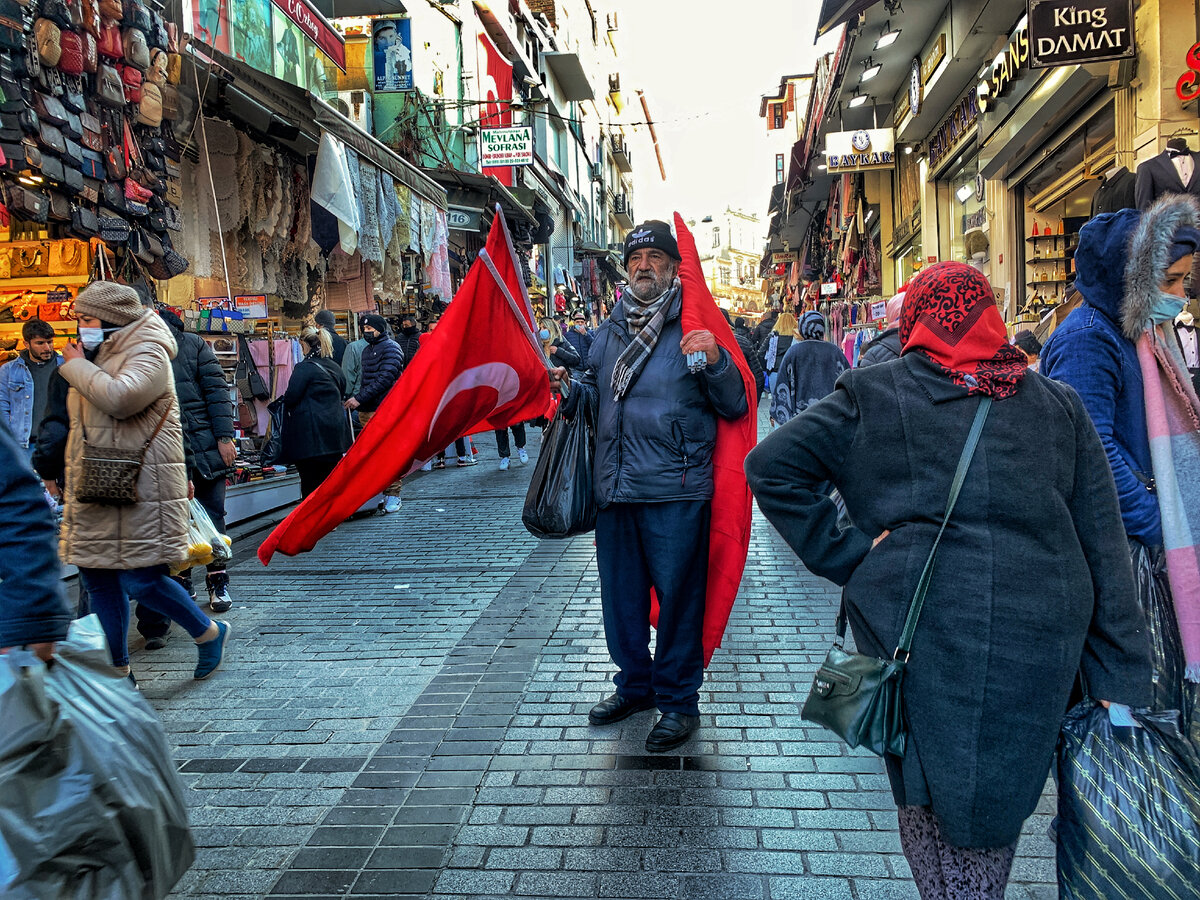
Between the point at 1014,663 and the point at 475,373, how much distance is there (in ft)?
8.93

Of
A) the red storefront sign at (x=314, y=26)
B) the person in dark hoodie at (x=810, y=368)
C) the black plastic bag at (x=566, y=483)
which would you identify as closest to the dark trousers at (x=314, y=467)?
the person in dark hoodie at (x=810, y=368)

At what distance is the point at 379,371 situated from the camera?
9.95 metres

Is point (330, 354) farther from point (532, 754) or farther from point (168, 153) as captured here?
point (532, 754)

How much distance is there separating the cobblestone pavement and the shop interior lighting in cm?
1066

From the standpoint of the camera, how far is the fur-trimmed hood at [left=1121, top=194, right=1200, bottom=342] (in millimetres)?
2752

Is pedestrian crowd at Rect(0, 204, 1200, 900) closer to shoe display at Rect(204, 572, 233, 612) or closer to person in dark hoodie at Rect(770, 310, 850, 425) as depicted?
shoe display at Rect(204, 572, 233, 612)

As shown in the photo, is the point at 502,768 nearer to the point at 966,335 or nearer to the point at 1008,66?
the point at 966,335

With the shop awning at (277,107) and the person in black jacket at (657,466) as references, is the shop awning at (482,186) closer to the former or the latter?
the shop awning at (277,107)

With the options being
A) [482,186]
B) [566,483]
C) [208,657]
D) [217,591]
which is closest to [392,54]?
[482,186]

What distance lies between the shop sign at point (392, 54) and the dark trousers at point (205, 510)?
1289cm

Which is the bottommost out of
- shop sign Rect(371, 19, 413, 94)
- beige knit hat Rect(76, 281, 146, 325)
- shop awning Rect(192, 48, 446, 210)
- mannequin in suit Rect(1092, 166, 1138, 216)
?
beige knit hat Rect(76, 281, 146, 325)

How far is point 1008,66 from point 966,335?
839cm

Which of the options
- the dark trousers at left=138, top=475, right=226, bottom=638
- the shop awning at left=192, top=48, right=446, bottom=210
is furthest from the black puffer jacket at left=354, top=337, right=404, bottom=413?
the dark trousers at left=138, top=475, right=226, bottom=638

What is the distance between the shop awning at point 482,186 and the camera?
1703 centimetres
